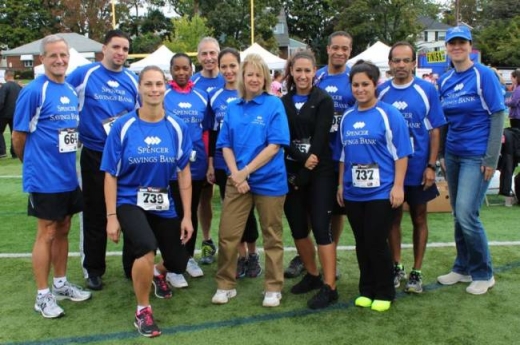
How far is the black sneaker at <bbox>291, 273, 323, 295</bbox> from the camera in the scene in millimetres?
4328

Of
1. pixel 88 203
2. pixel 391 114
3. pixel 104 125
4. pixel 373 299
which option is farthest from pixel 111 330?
pixel 391 114

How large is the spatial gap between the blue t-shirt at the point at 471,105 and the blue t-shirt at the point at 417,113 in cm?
15

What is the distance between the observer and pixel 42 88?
3762 mm

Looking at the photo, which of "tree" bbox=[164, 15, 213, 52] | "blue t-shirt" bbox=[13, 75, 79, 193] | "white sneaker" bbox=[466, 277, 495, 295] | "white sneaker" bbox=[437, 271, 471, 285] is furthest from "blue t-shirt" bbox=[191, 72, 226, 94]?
"tree" bbox=[164, 15, 213, 52]

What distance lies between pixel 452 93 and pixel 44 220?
3210 millimetres

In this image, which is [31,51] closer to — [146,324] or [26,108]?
[26,108]

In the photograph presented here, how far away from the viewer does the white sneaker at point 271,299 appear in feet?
13.3

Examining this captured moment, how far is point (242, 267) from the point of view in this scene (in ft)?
15.8

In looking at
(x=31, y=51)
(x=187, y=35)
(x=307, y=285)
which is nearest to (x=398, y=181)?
(x=307, y=285)

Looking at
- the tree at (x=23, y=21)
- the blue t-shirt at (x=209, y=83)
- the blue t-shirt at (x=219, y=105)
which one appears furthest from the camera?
the tree at (x=23, y=21)

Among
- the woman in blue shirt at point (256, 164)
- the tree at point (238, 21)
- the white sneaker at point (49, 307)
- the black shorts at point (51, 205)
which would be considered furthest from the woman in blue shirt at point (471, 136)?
the tree at point (238, 21)

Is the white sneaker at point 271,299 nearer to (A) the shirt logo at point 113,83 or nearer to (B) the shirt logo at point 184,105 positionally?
(B) the shirt logo at point 184,105

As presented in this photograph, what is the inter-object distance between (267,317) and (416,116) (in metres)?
1.87

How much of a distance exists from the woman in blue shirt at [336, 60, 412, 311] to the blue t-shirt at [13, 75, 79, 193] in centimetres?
206
